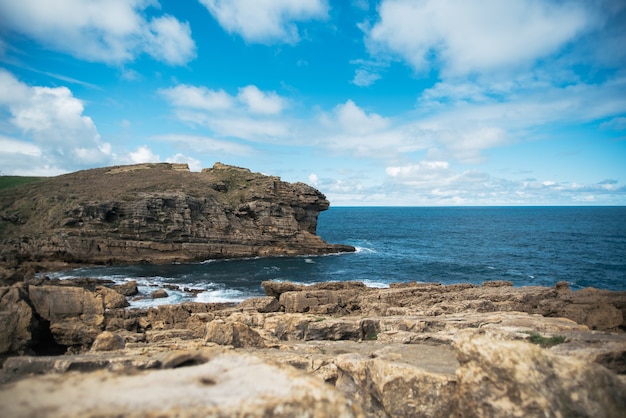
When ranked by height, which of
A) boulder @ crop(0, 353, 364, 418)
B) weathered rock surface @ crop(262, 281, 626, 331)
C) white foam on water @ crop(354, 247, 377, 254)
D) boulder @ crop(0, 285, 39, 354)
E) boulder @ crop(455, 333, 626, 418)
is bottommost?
white foam on water @ crop(354, 247, 377, 254)

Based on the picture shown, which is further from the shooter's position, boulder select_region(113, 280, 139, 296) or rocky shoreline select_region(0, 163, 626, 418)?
boulder select_region(113, 280, 139, 296)

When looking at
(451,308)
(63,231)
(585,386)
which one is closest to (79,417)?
(585,386)

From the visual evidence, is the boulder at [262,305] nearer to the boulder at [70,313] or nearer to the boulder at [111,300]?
the boulder at [70,313]

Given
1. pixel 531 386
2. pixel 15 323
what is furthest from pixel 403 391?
pixel 15 323

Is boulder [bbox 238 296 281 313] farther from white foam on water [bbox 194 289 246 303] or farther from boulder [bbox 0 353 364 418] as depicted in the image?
boulder [bbox 0 353 364 418]

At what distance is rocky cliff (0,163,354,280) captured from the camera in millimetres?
58406

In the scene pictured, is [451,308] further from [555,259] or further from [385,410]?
[555,259]

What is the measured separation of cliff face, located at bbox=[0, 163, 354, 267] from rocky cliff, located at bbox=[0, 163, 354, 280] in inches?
6.1

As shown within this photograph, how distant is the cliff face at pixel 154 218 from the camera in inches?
2307

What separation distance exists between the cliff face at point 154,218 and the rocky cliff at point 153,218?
0.15 meters

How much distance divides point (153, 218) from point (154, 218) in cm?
18

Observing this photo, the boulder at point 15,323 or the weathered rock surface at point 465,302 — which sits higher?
the boulder at point 15,323

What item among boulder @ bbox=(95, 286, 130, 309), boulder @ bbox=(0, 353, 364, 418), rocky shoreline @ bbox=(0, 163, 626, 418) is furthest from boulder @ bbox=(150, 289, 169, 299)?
boulder @ bbox=(0, 353, 364, 418)

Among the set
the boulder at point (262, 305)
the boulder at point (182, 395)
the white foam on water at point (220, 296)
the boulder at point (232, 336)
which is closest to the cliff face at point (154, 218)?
the white foam on water at point (220, 296)
